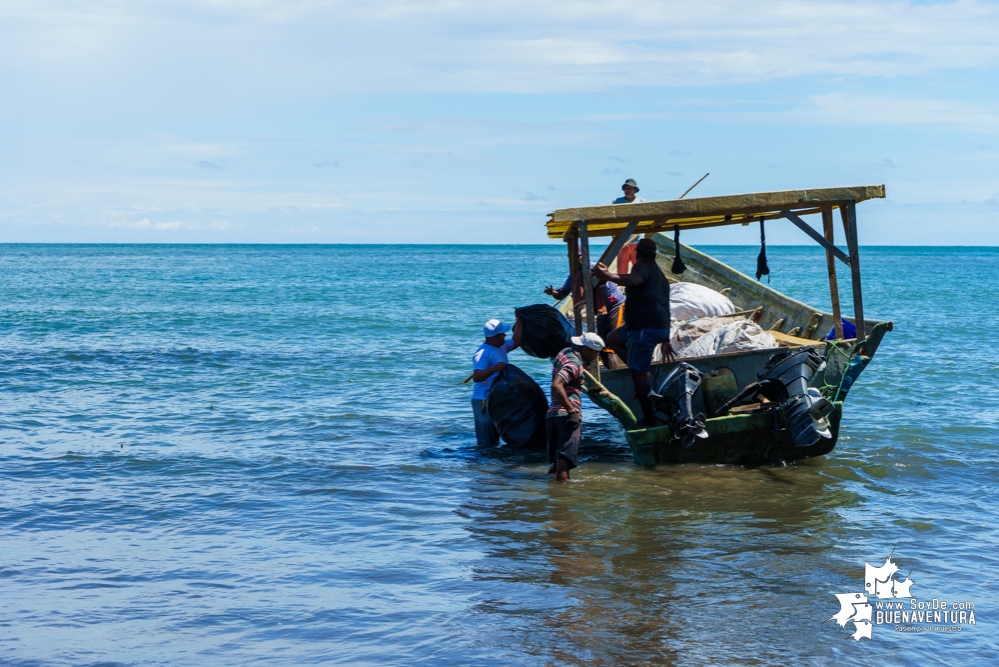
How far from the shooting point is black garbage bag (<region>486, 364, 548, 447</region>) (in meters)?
9.62

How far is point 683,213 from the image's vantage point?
28.2 feet

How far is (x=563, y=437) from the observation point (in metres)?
8.50

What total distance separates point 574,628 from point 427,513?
2727mm

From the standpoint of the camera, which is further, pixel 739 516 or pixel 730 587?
pixel 739 516

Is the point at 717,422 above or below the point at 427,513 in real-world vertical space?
above

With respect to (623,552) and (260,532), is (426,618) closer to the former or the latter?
(623,552)

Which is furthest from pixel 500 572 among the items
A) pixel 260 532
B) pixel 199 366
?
pixel 199 366

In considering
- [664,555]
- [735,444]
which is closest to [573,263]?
[735,444]

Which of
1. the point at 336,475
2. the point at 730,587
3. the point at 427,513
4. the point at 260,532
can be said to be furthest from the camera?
the point at 336,475

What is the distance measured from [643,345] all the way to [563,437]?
3.68ft

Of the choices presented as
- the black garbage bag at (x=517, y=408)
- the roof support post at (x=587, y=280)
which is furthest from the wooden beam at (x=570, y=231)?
the black garbage bag at (x=517, y=408)

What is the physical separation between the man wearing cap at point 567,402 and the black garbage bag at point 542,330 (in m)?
1.09

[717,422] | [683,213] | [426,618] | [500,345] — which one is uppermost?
[683,213]

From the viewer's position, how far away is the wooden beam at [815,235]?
875 cm
